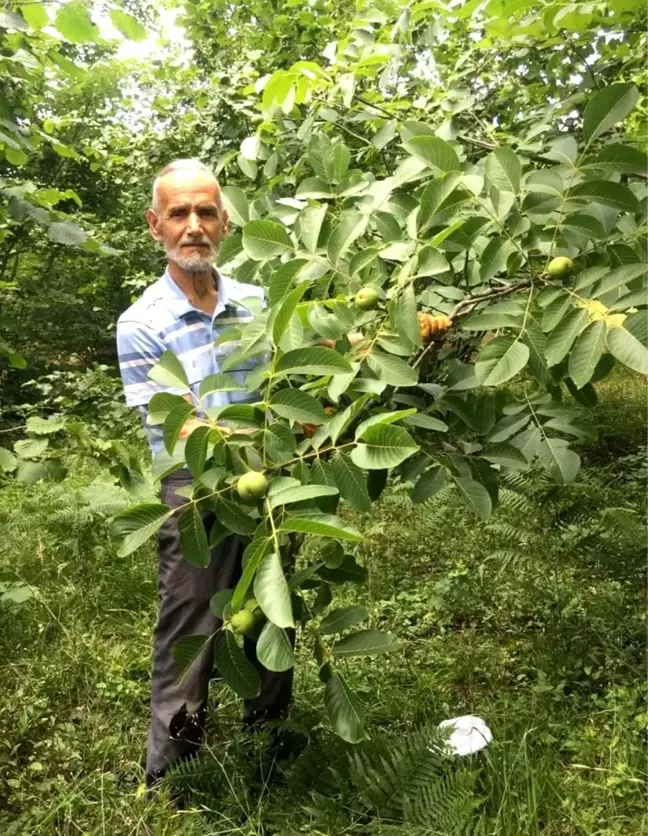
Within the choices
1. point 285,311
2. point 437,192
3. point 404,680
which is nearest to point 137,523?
point 285,311

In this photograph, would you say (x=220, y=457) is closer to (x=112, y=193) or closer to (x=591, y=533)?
(x=591, y=533)

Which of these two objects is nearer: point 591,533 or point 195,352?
point 195,352

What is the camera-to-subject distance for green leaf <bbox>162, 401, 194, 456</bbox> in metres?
1.17

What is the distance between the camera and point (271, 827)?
2.02 metres

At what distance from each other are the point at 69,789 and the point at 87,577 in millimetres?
1576

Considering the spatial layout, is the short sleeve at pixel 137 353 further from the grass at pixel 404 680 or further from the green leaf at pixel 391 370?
the green leaf at pixel 391 370

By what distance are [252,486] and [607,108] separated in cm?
93

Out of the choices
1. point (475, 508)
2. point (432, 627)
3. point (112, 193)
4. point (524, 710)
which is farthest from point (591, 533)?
point (112, 193)

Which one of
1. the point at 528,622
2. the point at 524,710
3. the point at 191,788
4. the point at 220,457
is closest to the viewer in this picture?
the point at 220,457

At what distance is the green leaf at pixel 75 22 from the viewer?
5.94 feet

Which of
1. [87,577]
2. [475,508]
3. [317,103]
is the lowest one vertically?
[87,577]

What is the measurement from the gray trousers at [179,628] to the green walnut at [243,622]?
34.5 inches

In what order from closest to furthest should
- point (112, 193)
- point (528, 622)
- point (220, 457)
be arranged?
point (220, 457)
point (528, 622)
point (112, 193)

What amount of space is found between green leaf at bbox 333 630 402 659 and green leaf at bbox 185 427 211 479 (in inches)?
18.3
